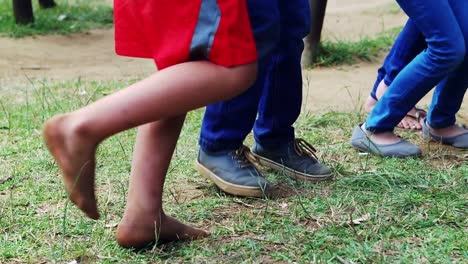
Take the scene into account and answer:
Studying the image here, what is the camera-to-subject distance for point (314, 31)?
519 centimetres

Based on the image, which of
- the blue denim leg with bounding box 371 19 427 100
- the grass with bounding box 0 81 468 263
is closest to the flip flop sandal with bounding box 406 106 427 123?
the blue denim leg with bounding box 371 19 427 100

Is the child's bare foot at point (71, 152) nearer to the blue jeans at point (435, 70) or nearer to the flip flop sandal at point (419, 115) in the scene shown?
the blue jeans at point (435, 70)

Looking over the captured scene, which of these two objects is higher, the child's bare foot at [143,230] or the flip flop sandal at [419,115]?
the child's bare foot at [143,230]

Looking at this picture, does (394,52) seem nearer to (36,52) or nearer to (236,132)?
(236,132)

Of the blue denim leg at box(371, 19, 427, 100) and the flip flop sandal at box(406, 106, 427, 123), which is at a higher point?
the blue denim leg at box(371, 19, 427, 100)

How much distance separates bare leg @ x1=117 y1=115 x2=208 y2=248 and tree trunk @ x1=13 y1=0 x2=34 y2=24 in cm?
541

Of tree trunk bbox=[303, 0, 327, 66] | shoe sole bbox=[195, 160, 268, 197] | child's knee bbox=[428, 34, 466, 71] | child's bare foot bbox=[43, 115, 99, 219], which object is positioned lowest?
tree trunk bbox=[303, 0, 327, 66]

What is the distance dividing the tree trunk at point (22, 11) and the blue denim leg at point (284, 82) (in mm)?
4873

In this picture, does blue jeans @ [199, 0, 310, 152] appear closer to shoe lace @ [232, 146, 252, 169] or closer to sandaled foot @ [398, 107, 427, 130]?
shoe lace @ [232, 146, 252, 169]

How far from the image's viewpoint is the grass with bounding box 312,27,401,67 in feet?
17.3

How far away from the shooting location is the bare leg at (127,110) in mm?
1719

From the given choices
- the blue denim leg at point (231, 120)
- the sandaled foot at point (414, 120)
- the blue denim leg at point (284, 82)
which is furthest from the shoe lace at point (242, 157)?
the sandaled foot at point (414, 120)

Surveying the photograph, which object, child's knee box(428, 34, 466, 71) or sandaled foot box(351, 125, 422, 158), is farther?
sandaled foot box(351, 125, 422, 158)

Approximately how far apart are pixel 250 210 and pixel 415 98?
98cm
